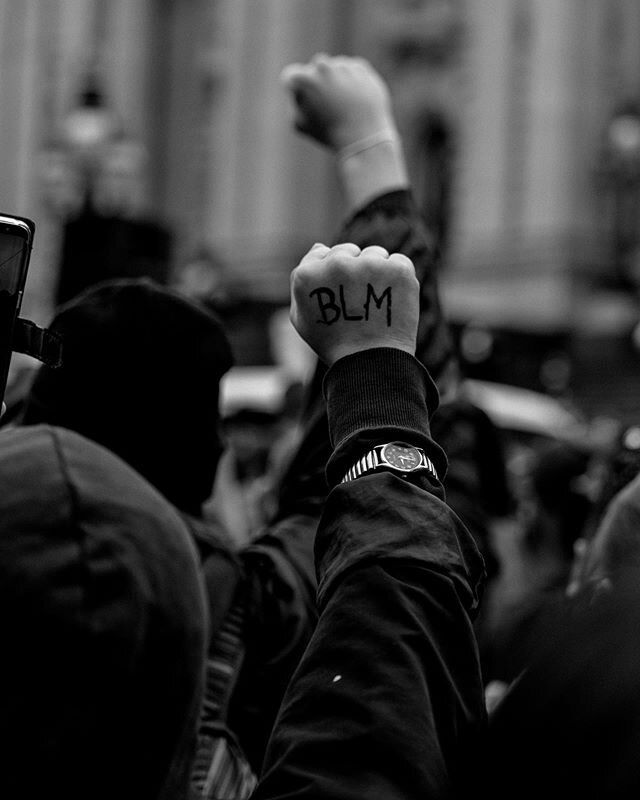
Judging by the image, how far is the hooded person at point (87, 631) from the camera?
150cm

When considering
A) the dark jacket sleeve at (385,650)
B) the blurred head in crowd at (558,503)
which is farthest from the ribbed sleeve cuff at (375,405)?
the blurred head in crowd at (558,503)

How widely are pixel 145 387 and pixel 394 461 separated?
0.92 metres

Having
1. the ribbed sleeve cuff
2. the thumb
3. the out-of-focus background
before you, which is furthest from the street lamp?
the ribbed sleeve cuff

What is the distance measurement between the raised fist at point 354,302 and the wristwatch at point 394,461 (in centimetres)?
17

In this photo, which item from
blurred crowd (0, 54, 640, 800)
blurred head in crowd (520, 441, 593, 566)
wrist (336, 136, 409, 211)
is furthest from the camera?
blurred head in crowd (520, 441, 593, 566)

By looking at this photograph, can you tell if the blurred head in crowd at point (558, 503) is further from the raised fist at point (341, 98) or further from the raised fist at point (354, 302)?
the raised fist at point (354, 302)

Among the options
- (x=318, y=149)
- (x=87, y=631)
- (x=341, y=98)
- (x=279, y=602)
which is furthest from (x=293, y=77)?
(x=318, y=149)

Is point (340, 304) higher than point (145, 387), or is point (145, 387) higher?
point (340, 304)

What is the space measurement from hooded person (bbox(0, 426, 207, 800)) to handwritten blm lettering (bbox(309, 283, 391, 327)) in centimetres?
53

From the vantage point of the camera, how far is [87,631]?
Answer: 1.51 metres

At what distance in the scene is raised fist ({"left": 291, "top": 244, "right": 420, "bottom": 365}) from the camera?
6.80 feet

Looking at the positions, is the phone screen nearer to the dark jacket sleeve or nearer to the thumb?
the dark jacket sleeve

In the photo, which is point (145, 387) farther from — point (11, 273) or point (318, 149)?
point (318, 149)

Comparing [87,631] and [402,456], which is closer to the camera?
[87,631]
